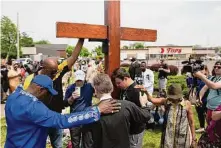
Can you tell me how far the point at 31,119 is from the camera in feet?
9.21

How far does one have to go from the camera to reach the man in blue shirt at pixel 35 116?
2812 mm

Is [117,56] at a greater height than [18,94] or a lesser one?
greater

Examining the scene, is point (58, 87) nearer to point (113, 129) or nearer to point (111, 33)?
point (111, 33)

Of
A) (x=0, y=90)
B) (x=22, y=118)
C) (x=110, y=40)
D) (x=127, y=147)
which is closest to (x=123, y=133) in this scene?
(x=127, y=147)

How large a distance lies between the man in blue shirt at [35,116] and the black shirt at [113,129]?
0.10 metres

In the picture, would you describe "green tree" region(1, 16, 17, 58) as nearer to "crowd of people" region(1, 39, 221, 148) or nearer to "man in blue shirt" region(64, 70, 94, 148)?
"man in blue shirt" region(64, 70, 94, 148)

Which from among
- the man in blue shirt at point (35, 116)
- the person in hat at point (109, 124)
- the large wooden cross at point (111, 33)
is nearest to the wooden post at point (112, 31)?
the large wooden cross at point (111, 33)

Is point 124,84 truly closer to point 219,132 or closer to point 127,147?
point 127,147

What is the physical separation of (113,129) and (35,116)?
0.71 metres

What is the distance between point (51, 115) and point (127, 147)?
32.4 inches

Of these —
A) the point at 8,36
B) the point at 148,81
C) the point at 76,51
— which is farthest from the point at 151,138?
the point at 8,36

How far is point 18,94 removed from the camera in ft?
9.72

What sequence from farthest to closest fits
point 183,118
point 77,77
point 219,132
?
point 77,77, point 183,118, point 219,132

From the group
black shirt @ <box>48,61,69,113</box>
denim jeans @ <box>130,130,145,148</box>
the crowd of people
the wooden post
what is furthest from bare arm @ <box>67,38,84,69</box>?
denim jeans @ <box>130,130,145,148</box>
